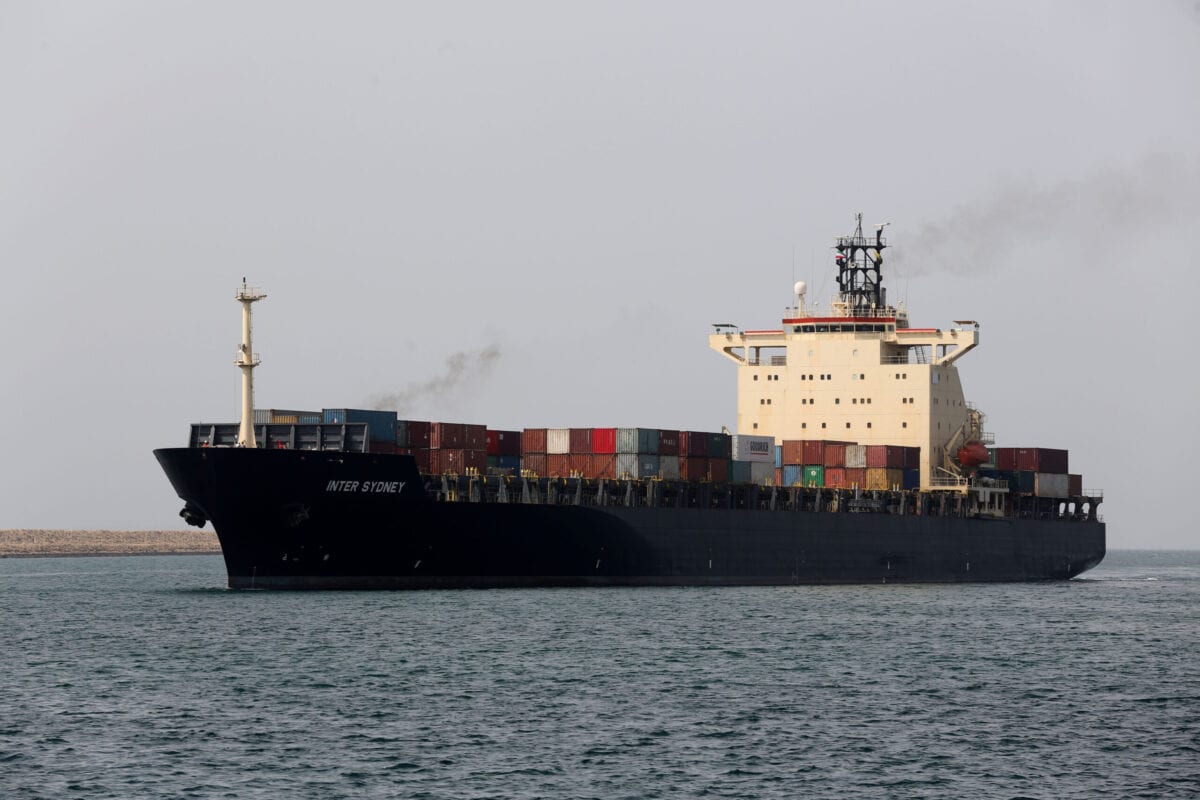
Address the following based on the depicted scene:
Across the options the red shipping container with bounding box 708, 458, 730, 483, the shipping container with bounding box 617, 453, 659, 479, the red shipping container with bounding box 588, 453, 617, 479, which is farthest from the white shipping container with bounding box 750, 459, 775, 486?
the red shipping container with bounding box 588, 453, 617, 479

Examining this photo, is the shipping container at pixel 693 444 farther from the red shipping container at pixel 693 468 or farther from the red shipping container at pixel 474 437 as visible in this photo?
the red shipping container at pixel 474 437

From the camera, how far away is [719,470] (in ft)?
212

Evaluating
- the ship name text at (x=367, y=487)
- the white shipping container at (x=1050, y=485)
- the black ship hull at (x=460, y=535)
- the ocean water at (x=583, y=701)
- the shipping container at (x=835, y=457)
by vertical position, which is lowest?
the ocean water at (x=583, y=701)

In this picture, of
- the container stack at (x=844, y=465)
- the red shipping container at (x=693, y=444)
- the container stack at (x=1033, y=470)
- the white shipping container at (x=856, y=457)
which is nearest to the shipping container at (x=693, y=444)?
the red shipping container at (x=693, y=444)

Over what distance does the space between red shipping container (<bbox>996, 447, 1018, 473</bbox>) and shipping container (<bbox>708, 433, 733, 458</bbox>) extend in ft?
72.1

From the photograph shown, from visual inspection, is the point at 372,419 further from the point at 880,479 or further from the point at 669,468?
the point at 880,479

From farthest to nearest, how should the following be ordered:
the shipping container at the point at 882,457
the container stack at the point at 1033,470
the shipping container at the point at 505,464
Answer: the container stack at the point at 1033,470, the shipping container at the point at 882,457, the shipping container at the point at 505,464

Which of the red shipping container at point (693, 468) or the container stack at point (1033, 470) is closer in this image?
the red shipping container at point (693, 468)

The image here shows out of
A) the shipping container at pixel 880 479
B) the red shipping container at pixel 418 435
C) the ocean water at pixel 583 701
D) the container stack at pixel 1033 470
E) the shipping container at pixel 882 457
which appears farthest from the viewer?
the container stack at pixel 1033 470

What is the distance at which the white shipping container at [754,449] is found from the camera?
66.9 metres

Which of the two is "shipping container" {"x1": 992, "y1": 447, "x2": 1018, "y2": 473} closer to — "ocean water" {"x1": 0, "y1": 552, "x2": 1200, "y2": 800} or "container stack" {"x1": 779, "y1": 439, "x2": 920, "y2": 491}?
"container stack" {"x1": 779, "y1": 439, "x2": 920, "y2": 491}

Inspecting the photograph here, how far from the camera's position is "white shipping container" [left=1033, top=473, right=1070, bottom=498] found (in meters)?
82.0

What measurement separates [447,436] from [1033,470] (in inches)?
1521

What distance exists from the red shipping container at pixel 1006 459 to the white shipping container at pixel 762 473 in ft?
62.1
